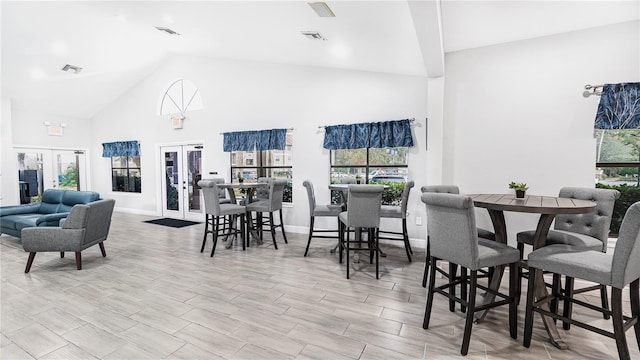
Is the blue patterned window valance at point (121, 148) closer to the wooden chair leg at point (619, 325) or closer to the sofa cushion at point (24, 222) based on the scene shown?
the sofa cushion at point (24, 222)

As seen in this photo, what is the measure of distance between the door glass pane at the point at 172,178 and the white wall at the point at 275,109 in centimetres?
25

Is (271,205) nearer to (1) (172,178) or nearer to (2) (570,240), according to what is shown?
(2) (570,240)

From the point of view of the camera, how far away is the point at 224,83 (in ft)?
19.4

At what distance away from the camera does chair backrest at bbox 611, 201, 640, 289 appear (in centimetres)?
163

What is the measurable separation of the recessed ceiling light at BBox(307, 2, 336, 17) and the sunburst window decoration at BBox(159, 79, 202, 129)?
4189 millimetres

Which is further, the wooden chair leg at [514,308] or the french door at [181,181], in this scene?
the french door at [181,181]

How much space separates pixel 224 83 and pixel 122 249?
3.58 metres

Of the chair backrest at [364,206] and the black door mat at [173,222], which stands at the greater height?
the chair backrest at [364,206]

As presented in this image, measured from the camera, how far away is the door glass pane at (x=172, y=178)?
6.84 meters

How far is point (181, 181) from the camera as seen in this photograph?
672 cm

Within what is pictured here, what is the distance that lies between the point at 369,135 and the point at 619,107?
2.85 metres

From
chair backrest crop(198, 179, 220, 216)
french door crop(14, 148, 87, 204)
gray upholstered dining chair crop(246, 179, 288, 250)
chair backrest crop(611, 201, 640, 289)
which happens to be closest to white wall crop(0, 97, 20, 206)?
french door crop(14, 148, 87, 204)

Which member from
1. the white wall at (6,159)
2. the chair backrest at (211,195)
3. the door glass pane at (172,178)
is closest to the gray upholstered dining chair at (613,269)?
the chair backrest at (211,195)

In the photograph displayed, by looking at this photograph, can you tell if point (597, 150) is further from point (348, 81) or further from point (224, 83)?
point (224, 83)
